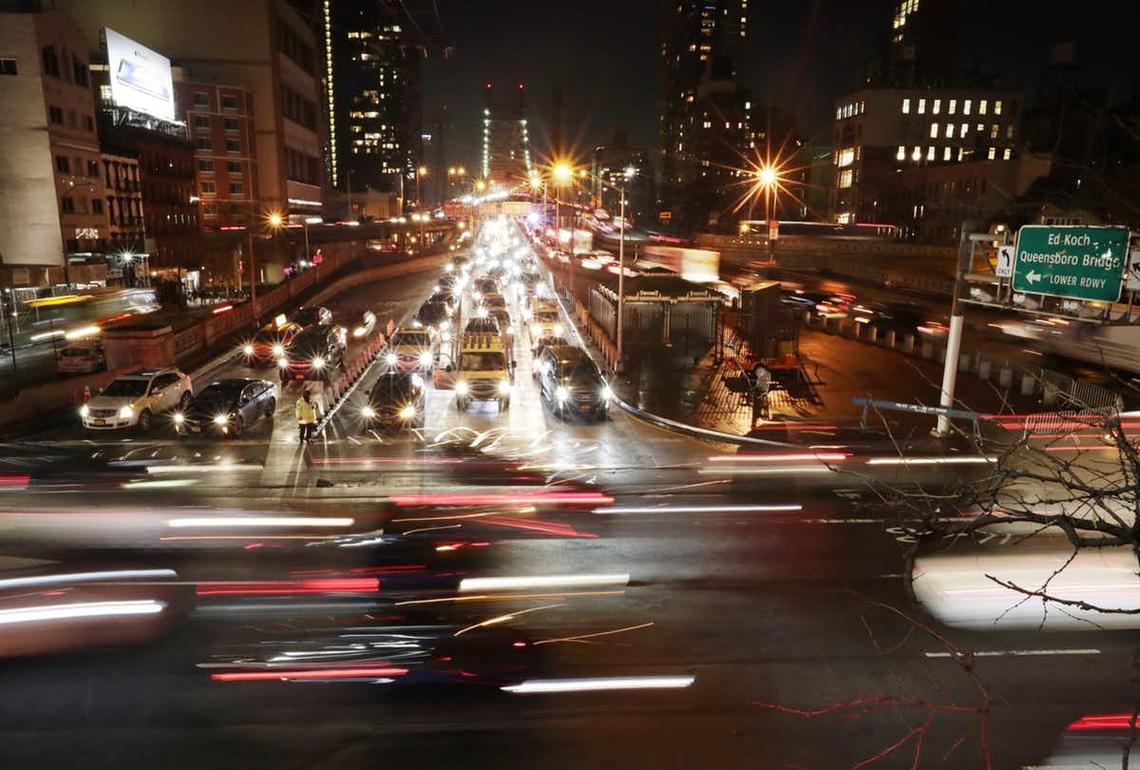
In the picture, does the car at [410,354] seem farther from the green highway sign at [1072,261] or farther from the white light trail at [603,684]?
the white light trail at [603,684]

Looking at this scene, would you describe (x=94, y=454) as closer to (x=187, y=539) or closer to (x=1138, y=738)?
(x=187, y=539)

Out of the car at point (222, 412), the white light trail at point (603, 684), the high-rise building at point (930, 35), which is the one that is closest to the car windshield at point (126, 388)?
the car at point (222, 412)

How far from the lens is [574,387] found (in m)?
20.3

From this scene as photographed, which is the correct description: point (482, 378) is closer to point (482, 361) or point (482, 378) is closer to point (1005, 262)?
point (482, 361)

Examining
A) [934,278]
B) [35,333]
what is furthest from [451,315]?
[934,278]

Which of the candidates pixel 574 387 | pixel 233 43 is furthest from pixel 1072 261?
pixel 233 43

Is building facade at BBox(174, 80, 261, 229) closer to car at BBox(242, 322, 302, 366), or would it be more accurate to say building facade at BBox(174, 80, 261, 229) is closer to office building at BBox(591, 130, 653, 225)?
car at BBox(242, 322, 302, 366)

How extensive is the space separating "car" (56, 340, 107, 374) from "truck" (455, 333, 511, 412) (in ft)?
41.3

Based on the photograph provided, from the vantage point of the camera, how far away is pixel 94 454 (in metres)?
16.8

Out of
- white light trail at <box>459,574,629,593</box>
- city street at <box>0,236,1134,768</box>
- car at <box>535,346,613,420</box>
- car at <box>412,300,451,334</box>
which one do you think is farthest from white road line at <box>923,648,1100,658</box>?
car at <box>412,300,451,334</box>

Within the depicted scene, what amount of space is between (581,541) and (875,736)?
563 centimetres

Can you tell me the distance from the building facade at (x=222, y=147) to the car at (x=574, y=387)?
64.4 metres

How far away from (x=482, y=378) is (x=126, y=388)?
9.69m

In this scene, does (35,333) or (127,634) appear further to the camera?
(35,333)
